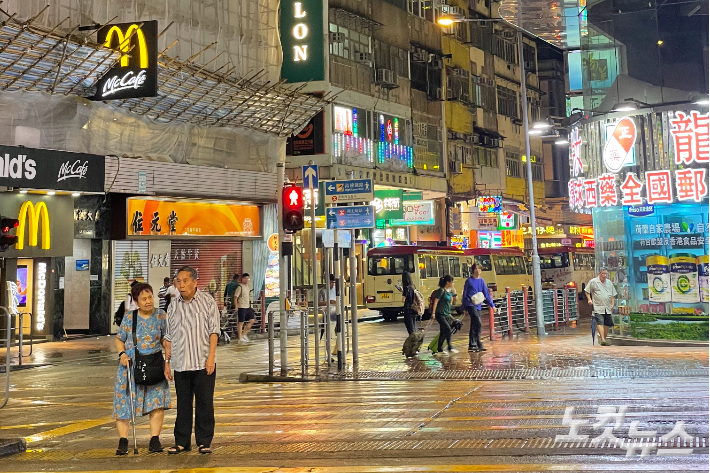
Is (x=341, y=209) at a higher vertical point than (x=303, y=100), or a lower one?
lower

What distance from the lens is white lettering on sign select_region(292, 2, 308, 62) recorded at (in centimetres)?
3534

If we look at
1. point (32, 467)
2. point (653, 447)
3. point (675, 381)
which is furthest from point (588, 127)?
point (32, 467)

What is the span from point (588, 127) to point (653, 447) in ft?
50.5

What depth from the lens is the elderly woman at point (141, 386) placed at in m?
8.91

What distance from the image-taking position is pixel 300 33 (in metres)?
35.4

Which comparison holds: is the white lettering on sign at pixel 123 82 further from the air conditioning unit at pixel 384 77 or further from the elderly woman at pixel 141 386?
the air conditioning unit at pixel 384 77

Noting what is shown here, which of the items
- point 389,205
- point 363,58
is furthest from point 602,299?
point 389,205

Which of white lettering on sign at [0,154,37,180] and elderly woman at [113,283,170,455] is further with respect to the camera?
white lettering on sign at [0,154,37,180]

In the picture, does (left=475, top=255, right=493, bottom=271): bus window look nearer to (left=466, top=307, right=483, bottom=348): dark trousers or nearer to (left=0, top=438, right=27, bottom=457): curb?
(left=466, top=307, right=483, bottom=348): dark trousers

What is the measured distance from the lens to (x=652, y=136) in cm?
Result: 2073

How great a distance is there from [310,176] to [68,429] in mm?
7130

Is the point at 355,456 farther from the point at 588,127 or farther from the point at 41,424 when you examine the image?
the point at 588,127

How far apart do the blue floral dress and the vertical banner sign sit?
14.0m

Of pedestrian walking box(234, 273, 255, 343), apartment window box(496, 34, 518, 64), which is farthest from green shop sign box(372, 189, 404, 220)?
apartment window box(496, 34, 518, 64)
